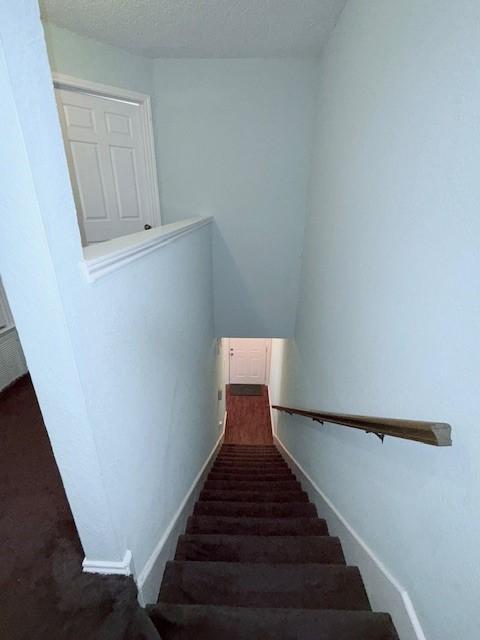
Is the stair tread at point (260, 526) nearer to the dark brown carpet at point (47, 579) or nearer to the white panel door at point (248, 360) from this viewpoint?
the dark brown carpet at point (47, 579)

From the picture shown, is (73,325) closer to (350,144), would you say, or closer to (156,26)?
(350,144)

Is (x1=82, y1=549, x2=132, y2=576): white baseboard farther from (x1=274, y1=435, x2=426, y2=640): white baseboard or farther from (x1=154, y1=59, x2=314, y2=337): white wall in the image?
(x1=154, y1=59, x2=314, y2=337): white wall

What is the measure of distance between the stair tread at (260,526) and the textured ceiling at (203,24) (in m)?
3.07

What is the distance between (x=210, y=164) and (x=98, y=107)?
3.33 feet

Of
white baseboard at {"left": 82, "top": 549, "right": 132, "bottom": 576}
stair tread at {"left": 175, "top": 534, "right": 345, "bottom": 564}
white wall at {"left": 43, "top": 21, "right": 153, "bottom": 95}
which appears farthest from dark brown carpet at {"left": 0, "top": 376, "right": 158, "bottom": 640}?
white wall at {"left": 43, "top": 21, "right": 153, "bottom": 95}

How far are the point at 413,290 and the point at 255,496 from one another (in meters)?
2.07

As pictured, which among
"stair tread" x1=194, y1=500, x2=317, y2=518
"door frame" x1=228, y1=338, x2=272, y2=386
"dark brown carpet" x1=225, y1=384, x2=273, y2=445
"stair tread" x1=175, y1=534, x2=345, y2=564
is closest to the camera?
"stair tread" x1=175, y1=534, x2=345, y2=564

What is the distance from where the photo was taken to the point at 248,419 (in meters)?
5.80

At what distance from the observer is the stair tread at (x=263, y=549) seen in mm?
1505

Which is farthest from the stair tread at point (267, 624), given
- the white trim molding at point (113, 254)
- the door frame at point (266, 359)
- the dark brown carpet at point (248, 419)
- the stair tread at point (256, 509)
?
the door frame at point (266, 359)

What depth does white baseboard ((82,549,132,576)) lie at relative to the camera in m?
1.12

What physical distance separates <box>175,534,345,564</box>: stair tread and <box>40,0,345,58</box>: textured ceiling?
3011 mm

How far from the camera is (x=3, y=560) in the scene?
4.08ft

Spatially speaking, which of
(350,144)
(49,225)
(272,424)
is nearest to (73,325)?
(49,225)
